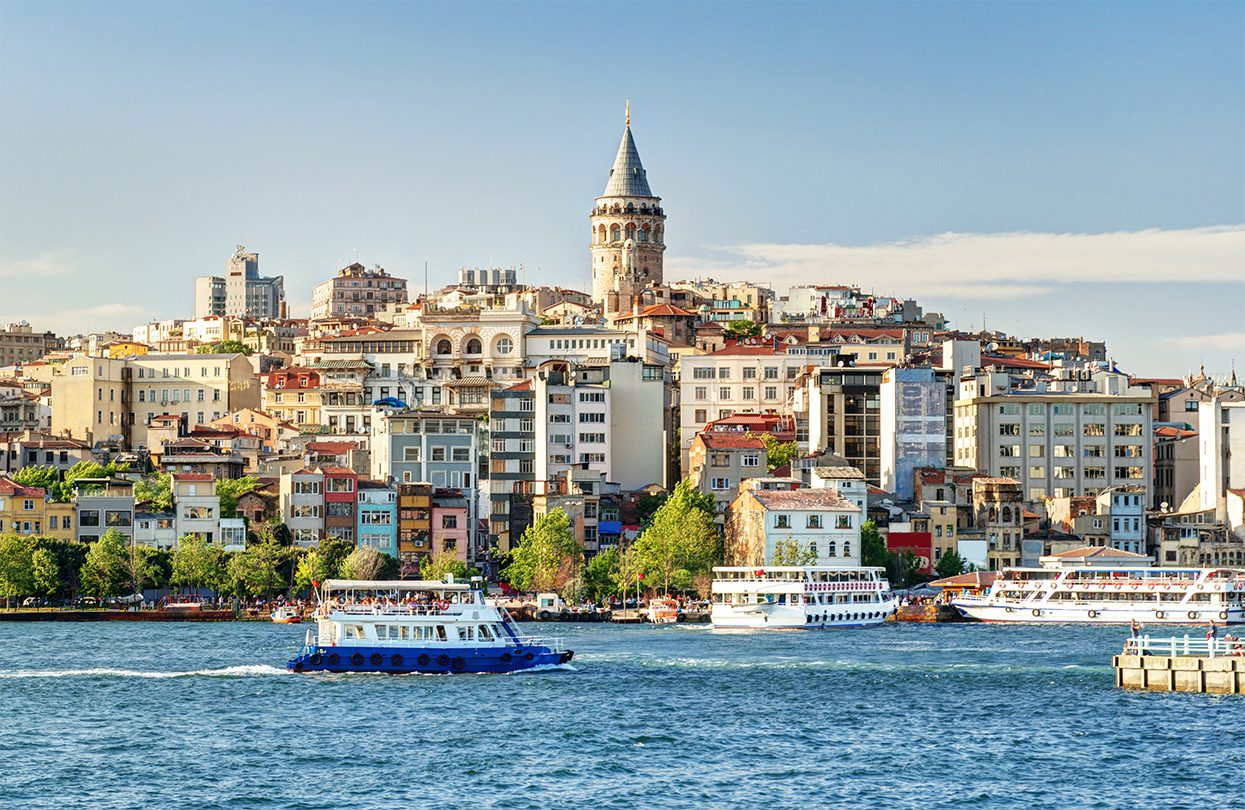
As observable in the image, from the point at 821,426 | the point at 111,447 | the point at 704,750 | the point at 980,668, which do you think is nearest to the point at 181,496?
the point at 111,447

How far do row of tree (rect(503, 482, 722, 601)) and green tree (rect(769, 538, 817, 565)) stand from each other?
9.90 ft

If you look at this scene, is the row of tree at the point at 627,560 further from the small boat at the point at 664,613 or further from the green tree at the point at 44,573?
the green tree at the point at 44,573

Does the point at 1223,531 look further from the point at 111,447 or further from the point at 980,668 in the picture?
the point at 111,447

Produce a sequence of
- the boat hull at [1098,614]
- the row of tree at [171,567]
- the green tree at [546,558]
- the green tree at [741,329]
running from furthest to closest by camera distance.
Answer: the green tree at [741,329], the green tree at [546,558], the row of tree at [171,567], the boat hull at [1098,614]

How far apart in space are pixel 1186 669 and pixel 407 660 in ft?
70.4

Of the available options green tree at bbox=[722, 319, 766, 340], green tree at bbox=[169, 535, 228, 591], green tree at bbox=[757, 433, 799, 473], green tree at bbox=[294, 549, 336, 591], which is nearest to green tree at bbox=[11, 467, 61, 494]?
green tree at bbox=[169, 535, 228, 591]

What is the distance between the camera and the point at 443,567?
297 feet

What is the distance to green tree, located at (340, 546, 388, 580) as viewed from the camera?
287 ft

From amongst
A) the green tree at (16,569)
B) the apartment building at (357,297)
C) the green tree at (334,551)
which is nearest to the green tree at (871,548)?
the green tree at (334,551)

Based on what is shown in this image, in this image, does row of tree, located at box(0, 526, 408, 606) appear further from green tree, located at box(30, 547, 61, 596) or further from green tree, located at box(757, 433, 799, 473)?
green tree, located at box(757, 433, 799, 473)

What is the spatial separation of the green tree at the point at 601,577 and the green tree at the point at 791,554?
269 inches

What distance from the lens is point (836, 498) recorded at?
93875 mm

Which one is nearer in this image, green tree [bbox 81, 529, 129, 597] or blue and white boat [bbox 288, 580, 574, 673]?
blue and white boat [bbox 288, 580, 574, 673]

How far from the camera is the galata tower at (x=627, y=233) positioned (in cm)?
16788
